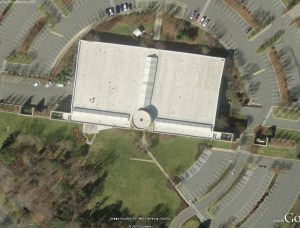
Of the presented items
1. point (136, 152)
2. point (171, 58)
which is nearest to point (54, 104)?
point (136, 152)

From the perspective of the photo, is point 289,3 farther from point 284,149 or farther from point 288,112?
point 284,149

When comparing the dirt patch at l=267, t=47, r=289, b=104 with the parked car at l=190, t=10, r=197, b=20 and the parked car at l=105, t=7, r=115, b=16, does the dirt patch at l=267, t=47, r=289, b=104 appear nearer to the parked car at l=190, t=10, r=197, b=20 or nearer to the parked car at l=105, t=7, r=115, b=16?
the parked car at l=190, t=10, r=197, b=20

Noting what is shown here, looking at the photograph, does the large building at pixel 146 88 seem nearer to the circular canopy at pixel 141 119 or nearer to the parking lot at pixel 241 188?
the circular canopy at pixel 141 119

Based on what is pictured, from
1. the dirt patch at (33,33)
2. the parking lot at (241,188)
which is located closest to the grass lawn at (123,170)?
the parking lot at (241,188)

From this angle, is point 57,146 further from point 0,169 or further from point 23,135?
point 0,169

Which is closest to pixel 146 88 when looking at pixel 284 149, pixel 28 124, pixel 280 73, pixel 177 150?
pixel 177 150
